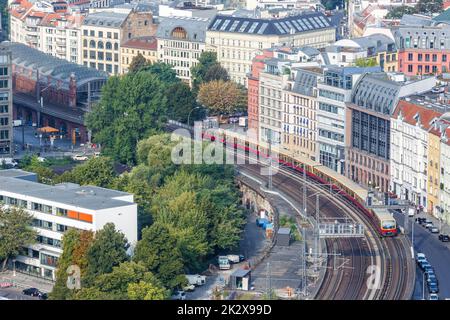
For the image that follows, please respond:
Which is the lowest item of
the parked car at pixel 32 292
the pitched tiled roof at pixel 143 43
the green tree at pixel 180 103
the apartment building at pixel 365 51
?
the parked car at pixel 32 292

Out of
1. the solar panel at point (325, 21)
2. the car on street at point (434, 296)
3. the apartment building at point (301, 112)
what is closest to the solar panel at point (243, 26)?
the solar panel at point (325, 21)

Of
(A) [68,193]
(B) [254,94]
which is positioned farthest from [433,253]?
(B) [254,94]

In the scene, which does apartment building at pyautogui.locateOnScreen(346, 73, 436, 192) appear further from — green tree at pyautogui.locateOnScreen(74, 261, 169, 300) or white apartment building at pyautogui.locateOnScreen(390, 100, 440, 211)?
green tree at pyautogui.locateOnScreen(74, 261, 169, 300)

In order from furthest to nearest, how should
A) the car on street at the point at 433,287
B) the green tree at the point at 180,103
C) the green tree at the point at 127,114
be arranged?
the green tree at the point at 180,103, the green tree at the point at 127,114, the car on street at the point at 433,287

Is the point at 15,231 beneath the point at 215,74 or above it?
beneath

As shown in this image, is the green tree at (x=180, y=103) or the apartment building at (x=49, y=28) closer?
the green tree at (x=180, y=103)

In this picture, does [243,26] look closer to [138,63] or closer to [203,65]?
[203,65]

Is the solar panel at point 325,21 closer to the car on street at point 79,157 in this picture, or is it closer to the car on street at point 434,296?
the car on street at point 79,157
